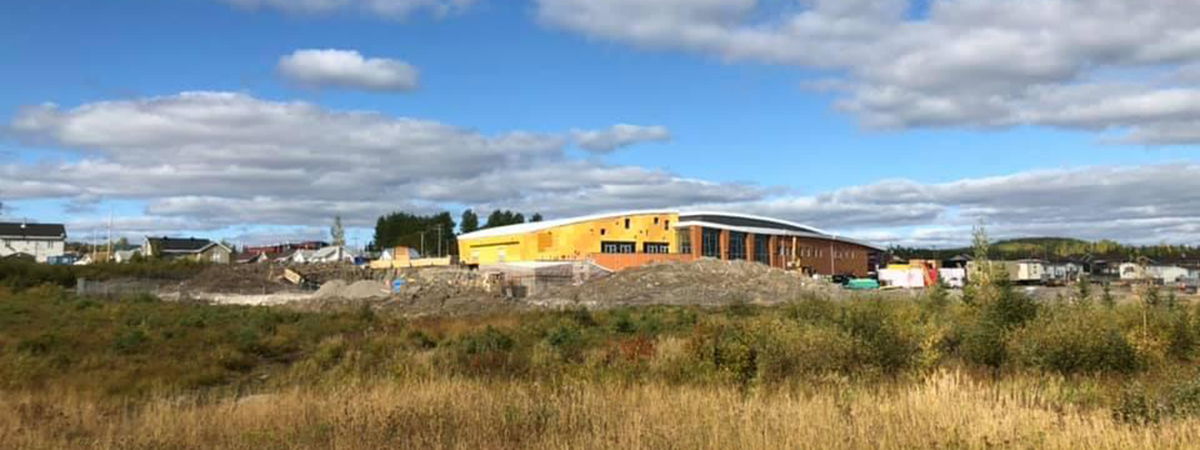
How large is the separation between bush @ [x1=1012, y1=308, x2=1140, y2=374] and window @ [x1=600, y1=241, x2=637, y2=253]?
8003 cm

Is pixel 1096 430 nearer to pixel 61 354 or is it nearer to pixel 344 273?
pixel 61 354

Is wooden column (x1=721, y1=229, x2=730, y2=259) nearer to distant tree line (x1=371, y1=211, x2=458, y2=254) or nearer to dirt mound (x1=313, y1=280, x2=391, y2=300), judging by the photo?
dirt mound (x1=313, y1=280, x2=391, y2=300)

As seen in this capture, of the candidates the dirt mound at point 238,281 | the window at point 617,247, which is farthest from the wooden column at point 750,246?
the dirt mound at point 238,281

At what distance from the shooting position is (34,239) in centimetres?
13375

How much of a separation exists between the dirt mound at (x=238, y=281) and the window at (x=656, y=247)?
119ft

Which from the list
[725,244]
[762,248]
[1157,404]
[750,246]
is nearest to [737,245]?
[750,246]

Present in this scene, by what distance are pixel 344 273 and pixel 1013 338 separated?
79.7 meters

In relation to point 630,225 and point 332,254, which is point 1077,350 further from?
point 332,254

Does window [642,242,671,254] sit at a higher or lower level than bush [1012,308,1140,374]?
higher

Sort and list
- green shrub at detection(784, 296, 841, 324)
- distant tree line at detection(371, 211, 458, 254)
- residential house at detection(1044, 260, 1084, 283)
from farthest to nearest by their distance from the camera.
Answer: distant tree line at detection(371, 211, 458, 254) → residential house at detection(1044, 260, 1084, 283) → green shrub at detection(784, 296, 841, 324)

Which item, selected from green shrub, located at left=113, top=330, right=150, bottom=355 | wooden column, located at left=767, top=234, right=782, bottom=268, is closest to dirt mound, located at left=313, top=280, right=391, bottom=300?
green shrub, located at left=113, top=330, right=150, bottom=355

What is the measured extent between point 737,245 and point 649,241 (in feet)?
35.2

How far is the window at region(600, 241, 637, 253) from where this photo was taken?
93869mm

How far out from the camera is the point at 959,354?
14.4 metres
